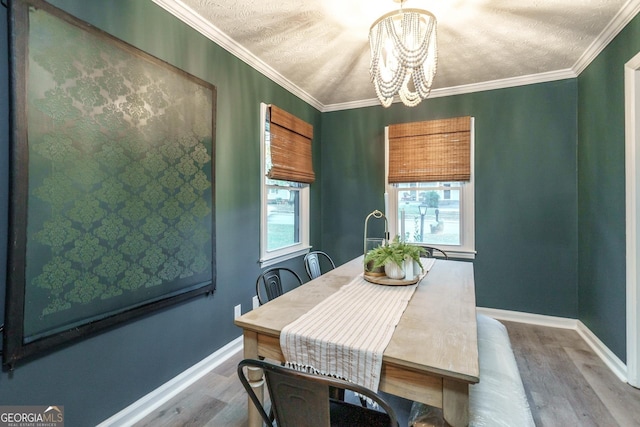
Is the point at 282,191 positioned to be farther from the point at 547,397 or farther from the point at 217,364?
the point at 547,397

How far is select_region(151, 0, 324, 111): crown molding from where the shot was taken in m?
1.93

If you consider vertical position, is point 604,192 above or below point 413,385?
above

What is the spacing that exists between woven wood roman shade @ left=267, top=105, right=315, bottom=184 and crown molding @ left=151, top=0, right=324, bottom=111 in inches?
13.2

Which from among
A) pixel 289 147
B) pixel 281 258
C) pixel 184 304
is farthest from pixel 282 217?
pixel 184 304

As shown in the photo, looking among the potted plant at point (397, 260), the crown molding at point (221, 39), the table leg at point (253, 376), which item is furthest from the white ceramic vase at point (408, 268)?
the crown molding at point (221, 39)

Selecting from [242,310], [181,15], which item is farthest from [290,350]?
[181,15]

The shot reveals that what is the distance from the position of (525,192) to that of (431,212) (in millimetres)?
958

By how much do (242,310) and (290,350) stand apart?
161cm

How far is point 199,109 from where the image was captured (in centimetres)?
210

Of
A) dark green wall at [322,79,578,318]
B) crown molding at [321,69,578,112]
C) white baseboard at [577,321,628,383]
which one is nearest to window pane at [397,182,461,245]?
dark green wall at [322,79,578,318]

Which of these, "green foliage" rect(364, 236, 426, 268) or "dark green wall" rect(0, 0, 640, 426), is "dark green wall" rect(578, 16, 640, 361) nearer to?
"dark green wall" rect(0, 0, 640, 426)

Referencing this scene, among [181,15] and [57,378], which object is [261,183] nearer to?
[181,15]

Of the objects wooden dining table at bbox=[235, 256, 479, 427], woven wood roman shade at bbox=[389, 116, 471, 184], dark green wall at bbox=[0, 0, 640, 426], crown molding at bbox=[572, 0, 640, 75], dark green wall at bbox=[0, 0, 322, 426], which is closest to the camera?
wooden dining table at bbox=[235, 256, 479, 427]

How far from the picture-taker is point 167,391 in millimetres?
1879
